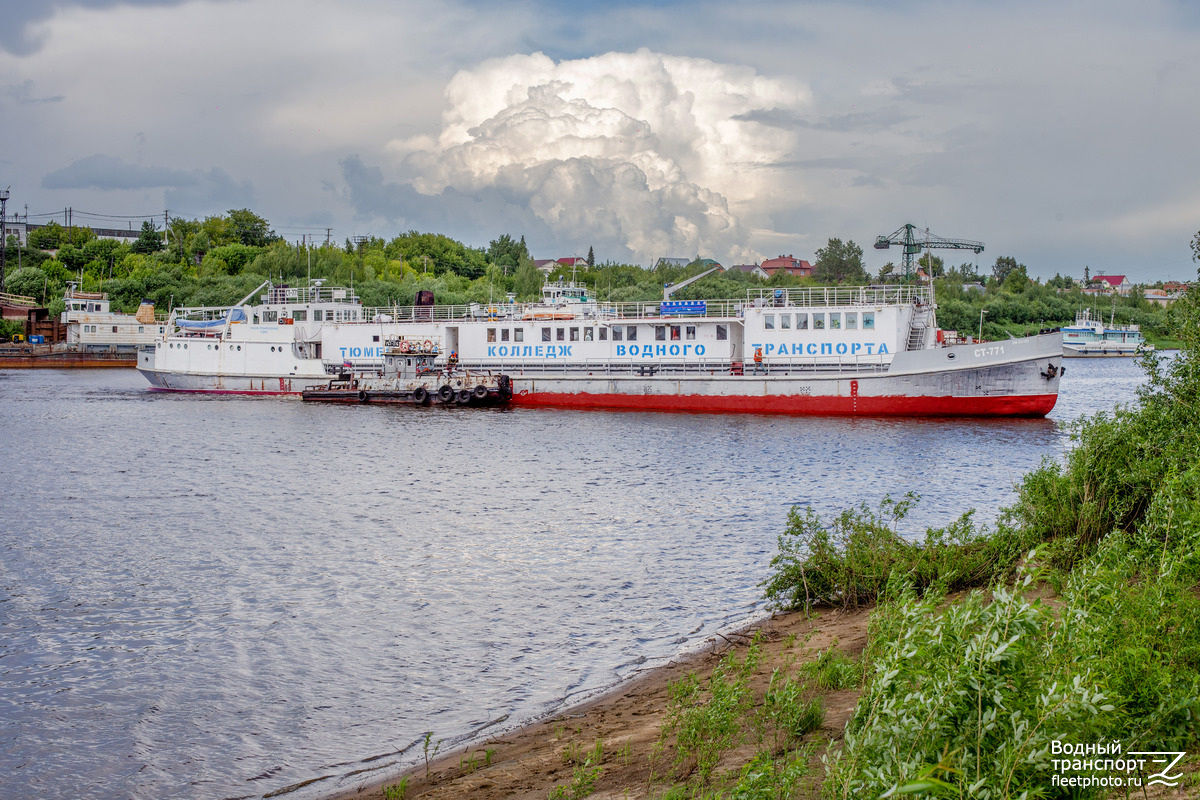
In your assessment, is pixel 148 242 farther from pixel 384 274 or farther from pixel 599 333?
pixel 599 333

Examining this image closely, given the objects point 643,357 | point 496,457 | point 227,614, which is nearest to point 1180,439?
point 227,614

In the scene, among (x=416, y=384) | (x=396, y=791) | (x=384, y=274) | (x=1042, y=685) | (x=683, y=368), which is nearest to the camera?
(x=1042, y=685)

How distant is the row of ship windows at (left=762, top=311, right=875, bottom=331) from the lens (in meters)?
45.0

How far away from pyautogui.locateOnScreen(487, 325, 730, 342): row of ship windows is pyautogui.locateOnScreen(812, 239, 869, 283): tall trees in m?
105

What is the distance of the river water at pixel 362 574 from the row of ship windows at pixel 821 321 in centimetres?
767

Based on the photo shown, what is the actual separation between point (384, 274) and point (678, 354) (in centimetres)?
8382

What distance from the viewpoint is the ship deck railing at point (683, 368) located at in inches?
1783

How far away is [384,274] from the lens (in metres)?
124

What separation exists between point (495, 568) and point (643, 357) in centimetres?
3282

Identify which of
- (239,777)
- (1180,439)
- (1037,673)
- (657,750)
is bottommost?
(239,777)

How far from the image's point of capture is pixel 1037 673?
5.22m

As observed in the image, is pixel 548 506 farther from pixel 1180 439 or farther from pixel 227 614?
pixel 1180 439

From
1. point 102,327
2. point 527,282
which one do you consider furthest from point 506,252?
point 102,327

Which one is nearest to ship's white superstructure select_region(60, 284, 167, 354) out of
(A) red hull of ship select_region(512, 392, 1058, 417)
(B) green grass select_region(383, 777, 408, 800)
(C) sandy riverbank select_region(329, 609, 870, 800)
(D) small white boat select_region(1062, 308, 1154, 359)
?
(A) red hull of ship select_region(512, 392, 1058, 417)
